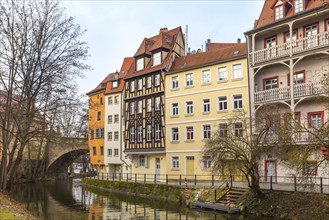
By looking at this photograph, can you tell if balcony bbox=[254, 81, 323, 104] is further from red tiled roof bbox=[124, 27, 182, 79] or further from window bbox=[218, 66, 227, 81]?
red tiled roof bbox=[124, 27, 182, 79]

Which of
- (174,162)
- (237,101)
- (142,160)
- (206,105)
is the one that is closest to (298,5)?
(237,101)

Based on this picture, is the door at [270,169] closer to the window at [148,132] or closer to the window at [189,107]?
the window at [189,107]

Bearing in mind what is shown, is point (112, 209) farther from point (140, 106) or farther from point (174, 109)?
point (140, 106)

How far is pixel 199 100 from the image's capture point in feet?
109

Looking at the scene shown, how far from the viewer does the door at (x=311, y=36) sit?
81.4ft

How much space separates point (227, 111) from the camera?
30828 mm

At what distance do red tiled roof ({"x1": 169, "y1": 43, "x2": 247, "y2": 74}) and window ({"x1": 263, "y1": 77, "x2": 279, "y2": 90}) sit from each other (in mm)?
2911

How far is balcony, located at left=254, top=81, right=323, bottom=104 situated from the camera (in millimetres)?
24406

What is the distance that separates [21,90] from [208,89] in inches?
618

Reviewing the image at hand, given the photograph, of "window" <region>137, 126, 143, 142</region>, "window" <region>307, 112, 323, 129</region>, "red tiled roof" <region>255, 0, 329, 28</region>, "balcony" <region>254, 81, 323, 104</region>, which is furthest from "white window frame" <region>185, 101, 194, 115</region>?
"window" <region>307, 112, 323, 129</region>

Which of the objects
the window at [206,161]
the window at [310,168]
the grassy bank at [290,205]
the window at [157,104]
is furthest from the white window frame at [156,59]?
the window at [310,168]

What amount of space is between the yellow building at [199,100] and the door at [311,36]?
5404 millimetres

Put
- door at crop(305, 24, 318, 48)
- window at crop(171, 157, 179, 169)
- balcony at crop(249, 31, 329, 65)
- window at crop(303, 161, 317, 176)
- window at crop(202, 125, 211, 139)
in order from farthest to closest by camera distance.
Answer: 1. window at crop(171, 157, 179, 169)
2. window at crop(202, 125, 211, 139)
3. door at crop(305, 24, 318, 48)
4. balcony at crop(249, 31, 329, 65)
5. window at crop(303, 161, 317, 176)

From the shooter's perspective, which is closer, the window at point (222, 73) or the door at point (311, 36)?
the door at point (311, 36)
